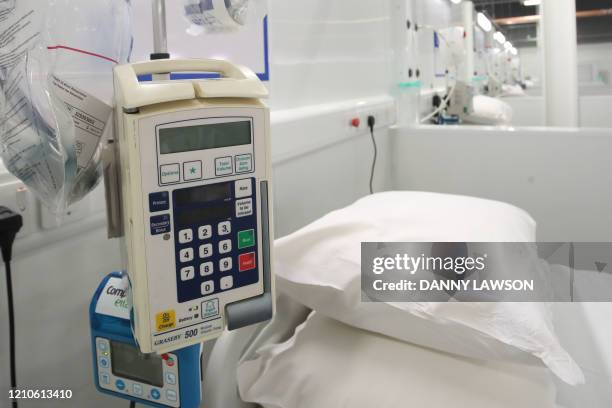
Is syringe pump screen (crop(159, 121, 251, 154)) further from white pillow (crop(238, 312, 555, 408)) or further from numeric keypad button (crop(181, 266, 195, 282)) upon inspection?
white pillow (crop(238, 312, 555, 408))

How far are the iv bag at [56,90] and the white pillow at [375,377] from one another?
17.2 inches

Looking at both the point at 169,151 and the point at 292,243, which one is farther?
the point at 292,243

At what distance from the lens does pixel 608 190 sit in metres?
1.96

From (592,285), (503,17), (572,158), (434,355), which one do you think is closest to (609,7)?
(503,17)

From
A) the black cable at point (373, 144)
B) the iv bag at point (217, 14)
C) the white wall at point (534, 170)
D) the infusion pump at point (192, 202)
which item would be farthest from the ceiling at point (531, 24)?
the infusion pump at point (192, 202)

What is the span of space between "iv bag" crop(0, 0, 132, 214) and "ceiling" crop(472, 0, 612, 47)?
9.47 m

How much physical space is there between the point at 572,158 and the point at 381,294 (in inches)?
59.1

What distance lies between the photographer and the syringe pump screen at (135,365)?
24.9 inches

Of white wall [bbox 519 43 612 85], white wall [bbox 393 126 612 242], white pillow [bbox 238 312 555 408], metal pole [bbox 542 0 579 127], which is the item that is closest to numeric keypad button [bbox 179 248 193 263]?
white pillow [bbox 238 312 555 408]

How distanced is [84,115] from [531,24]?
14.0 metres

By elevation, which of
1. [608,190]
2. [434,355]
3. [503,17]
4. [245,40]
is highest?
[503,17]

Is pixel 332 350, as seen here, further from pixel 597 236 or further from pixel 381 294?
pixel 597 236

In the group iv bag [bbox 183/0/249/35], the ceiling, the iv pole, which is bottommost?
the iv pole

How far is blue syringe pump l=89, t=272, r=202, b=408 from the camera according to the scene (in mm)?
619
